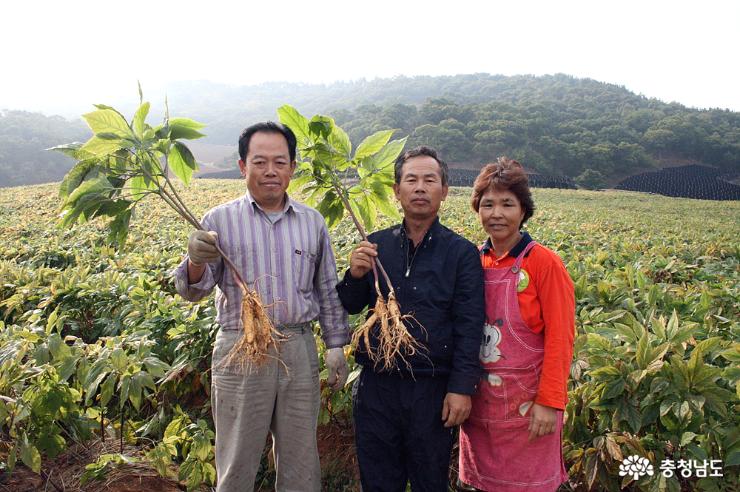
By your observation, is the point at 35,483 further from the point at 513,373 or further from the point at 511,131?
the point at 511,131

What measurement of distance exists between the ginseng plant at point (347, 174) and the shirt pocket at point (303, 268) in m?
0.26

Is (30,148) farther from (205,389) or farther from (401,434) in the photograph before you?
(401,434)

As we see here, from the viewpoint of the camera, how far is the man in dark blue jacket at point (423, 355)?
1.80 meters

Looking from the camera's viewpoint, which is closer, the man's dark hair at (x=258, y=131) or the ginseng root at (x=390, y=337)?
the ginseng root at (x=390, y=337)

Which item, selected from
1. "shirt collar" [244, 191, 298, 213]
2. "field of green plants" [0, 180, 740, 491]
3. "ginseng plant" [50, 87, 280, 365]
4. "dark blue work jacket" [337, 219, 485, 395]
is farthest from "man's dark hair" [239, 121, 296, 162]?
"field of green plants" [0, 180, 740, 491]

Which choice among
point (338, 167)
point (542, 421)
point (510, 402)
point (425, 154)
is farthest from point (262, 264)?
point (542, 421)

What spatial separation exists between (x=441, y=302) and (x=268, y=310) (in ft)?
2.38

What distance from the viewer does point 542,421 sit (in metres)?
1.72

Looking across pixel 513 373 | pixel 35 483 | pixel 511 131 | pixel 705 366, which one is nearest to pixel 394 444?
pixel 513 373

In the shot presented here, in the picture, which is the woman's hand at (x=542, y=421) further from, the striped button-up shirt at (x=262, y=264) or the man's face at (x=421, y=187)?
the striped button-up shirt at (x=262, y=264)

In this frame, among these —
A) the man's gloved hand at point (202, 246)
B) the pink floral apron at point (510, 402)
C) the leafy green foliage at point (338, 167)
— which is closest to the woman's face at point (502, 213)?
the pink floral apron at point (510, 402)

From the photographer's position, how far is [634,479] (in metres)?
1.89

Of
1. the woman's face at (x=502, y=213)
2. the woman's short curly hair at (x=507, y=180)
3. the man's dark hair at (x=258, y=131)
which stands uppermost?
the man's dark hair at (x=258, y=131)

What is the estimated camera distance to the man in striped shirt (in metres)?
1.97
